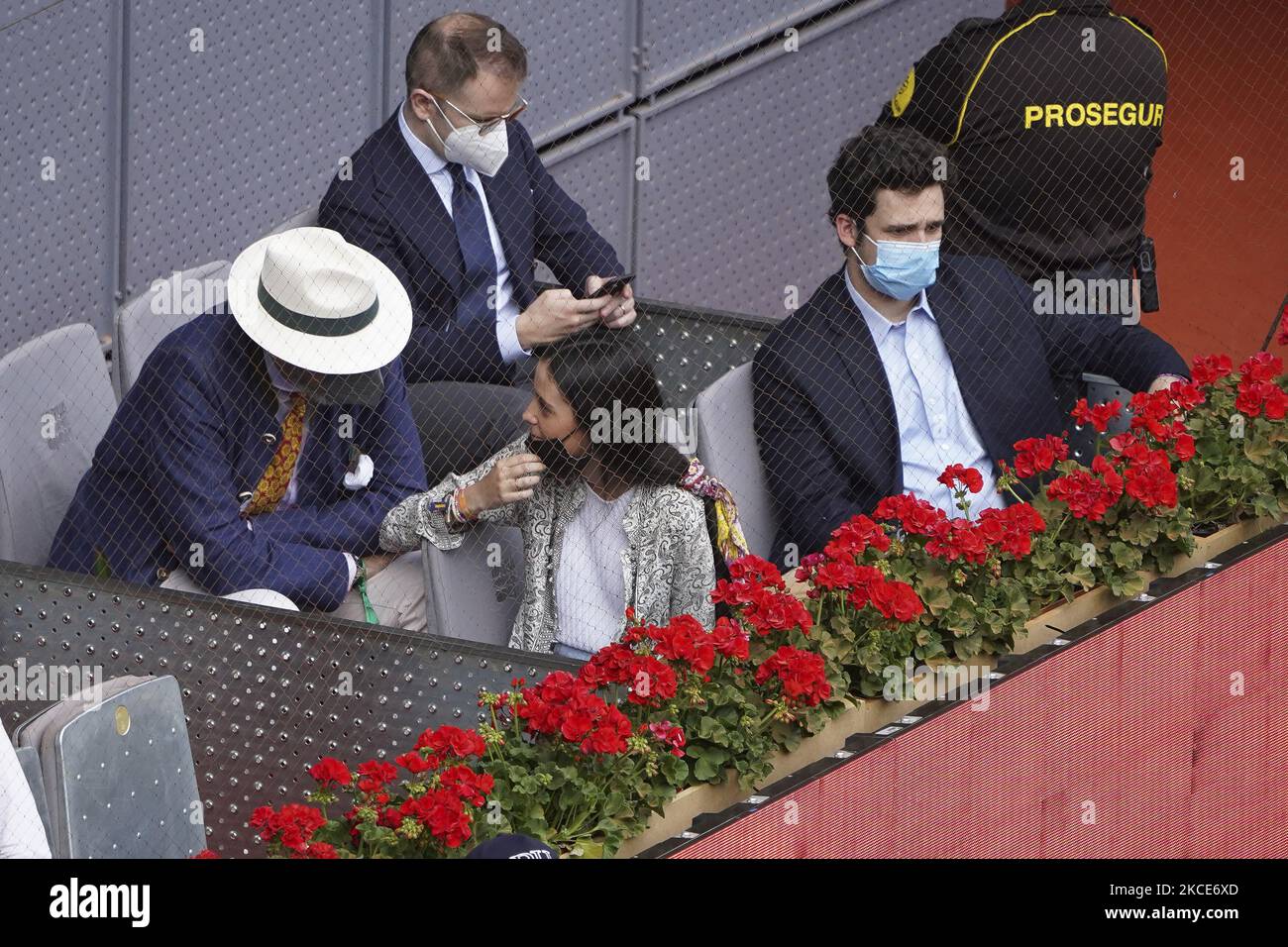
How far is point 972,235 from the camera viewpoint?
4.97m

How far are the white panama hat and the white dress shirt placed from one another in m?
0.48

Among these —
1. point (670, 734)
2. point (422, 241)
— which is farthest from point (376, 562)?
point (670, 734)

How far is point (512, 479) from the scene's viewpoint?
3982mm

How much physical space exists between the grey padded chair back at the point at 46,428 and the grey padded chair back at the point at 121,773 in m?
1.09

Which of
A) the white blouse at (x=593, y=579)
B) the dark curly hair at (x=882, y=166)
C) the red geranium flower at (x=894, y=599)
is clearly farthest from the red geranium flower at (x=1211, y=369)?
the white blouse at (x=593, y=579)

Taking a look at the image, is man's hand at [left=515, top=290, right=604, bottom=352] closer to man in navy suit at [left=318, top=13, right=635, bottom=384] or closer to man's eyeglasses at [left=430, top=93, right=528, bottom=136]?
man in navy suit at [left=318, top=13, right=635, bottom=384]

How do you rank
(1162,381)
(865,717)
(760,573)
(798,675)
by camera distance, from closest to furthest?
1. (798,675)
2. (865,717)
3. (760,573)
4. (1162,381)

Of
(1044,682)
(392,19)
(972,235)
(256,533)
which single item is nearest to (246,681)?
(256,533)

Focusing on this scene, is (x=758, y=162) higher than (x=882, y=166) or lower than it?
higher

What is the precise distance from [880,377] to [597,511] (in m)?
0.69

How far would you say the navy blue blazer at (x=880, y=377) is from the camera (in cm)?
431

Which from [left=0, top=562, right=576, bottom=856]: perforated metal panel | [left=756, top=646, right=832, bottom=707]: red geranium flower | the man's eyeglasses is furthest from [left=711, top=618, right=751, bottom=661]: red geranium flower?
the man's eyeglasses

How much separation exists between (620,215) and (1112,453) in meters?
2.74

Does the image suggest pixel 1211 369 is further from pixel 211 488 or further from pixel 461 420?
pixel 211 488
